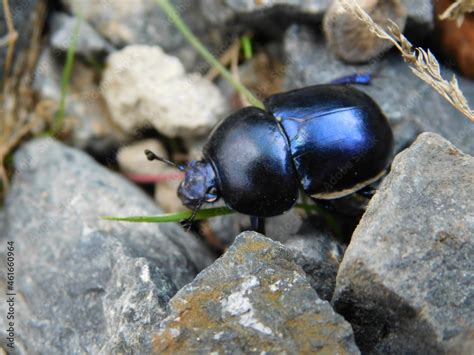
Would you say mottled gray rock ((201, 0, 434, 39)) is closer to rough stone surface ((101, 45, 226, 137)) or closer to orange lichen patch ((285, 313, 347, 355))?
rough stone surface ((101, 45, 226, 137))

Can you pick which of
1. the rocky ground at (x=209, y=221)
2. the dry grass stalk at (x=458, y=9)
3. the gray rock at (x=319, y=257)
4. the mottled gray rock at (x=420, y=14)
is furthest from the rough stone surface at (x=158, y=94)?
the dry grass stalk at (x=458, y=9)

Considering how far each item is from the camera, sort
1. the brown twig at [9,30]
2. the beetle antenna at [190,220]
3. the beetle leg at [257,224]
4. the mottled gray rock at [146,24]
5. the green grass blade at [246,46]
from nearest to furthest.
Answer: the beetle antenna at [190,220] → the beetle leg at [257,224] → the brown twig at [9,30] → the green grass blade at [246,46] → the mottled gray rock at [146,24]

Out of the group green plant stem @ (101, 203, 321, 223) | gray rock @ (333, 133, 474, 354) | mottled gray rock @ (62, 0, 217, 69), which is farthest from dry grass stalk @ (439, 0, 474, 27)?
mottled gray rock @ (62, 0, 217, 69)

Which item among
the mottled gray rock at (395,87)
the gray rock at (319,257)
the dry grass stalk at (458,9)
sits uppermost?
the dry grass stalk at (458,9)

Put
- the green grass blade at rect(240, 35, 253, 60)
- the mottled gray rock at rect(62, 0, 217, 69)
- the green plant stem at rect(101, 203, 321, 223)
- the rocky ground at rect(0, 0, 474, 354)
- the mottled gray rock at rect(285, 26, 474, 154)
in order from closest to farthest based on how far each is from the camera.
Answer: the rocky ground at rect(0, 0, 474, 354), the green plant stem at rect(101, 203, 321, 223), the mottled gray rock at rect(285, 26, 474, 154), the green grass blade at rect(240, 35, 253, 60), the mottled gray rock at rect(62, 0, 217, 69)

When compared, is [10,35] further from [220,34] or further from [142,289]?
[142,289]

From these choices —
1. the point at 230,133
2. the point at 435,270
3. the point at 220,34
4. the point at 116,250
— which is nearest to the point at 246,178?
the point at 230,133

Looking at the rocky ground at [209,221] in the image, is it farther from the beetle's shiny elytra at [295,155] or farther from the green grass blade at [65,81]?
the beetle's shiny elytra at [295,155]
